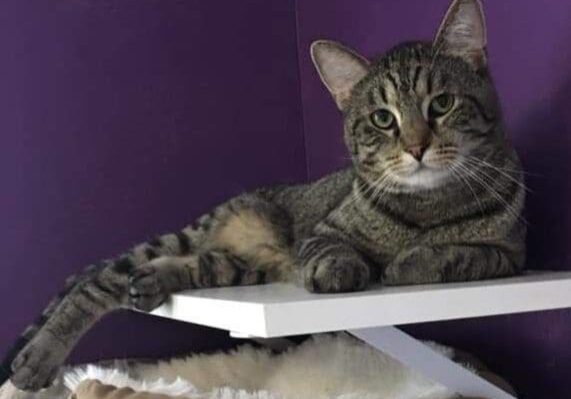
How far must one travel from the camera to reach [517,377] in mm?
1482

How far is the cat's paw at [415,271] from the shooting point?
118 centimetres

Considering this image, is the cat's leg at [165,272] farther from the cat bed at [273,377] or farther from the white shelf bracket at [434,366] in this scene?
the white shelf bracket at [434,366]

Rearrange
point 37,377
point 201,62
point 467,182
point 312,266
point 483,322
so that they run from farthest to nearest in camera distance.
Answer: point 201,62, point 483,322, point 37,377, point 467,182, point 312,266

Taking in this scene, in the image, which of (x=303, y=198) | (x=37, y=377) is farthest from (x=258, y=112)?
(x=37, y=377)

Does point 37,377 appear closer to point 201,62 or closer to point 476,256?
point 476,256

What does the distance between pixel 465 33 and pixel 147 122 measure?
0.85 meters

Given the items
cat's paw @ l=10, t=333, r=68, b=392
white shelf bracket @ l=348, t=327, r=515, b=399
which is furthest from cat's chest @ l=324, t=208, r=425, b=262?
cat's paw @ l=10, t=333, r=68, b=392

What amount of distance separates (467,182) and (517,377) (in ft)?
1.28

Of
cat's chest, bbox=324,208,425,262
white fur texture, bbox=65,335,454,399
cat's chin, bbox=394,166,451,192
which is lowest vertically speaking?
white fur texture, bbox=65,335,454,399

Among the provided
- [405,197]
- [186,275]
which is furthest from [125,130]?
[405,197]

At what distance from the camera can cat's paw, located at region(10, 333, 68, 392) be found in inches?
55.3

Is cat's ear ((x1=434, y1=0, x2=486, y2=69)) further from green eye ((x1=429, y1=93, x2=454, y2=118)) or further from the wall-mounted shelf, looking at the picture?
the wall-mounted shelf

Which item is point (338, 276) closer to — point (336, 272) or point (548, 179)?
point (336, 272)

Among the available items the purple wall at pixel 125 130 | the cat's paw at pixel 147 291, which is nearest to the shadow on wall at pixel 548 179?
the cat's paw at pixel 147 291
